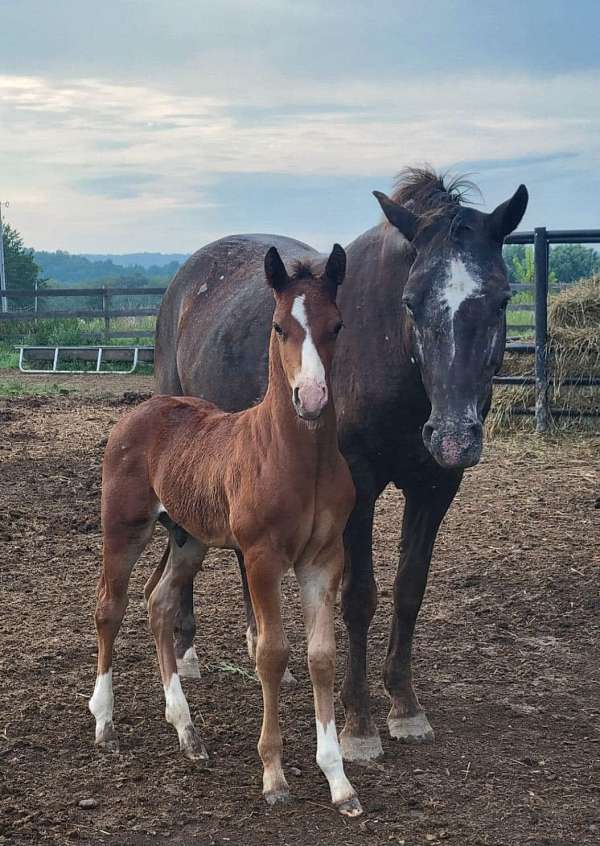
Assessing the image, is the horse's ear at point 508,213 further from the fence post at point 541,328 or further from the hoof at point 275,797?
the fence post at point 541,328

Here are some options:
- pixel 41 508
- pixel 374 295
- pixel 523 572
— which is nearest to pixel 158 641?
pixel 374 295

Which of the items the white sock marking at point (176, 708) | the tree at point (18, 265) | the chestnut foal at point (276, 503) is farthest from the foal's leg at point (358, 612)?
the tree at point (18, 265)

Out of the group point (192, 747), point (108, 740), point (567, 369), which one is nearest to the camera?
point (192, 747)

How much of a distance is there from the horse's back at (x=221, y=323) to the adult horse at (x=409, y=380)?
0.10 m

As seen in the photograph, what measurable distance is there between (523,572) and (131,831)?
11.0ft

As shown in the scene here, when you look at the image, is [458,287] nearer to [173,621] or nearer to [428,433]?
[428,433]

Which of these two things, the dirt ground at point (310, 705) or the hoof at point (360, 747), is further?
the hoof at point (360, 747)

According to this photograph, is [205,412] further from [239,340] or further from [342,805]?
[342,805]

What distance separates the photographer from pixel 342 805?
125 inches

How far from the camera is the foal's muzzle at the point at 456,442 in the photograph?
3.11 metres

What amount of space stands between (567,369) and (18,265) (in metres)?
42.4

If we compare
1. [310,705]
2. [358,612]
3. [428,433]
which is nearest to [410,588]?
[358,612]

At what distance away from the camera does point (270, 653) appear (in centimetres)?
324

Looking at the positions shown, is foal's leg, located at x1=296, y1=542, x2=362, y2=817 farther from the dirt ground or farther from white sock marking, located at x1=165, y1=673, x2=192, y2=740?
white sock marking, located at x1=165, y1=673, x2=192, y2=740
